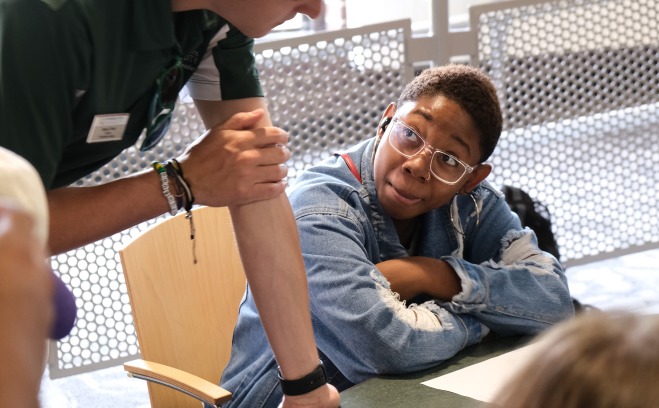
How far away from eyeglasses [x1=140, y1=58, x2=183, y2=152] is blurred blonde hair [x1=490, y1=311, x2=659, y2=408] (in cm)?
88

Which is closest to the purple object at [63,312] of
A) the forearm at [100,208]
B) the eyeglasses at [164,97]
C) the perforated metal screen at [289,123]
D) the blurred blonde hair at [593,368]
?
the blurred blonde hair at [593,368]

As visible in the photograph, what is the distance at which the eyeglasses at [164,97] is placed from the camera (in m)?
1.44

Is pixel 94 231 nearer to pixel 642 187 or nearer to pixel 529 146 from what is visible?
pixel 529 146

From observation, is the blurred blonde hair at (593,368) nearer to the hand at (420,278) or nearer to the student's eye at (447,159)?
the hand at (420,278)

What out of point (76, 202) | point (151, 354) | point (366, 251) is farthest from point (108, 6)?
point (151, 354)

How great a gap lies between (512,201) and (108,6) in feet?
5.58

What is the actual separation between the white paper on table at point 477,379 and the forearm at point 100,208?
56 cm

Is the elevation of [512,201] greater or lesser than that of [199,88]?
lesser

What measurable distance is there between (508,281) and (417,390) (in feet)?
1.24

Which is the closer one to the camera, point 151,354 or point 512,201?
point 151,354

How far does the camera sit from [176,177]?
58.4 inches

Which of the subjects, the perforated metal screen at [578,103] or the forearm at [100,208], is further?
the perforated metal screen at [578,103]

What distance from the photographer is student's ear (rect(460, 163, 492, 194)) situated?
1996 millimetres

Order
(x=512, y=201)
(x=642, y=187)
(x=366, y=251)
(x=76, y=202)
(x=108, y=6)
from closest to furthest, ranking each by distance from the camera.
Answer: (x=108, y=6)
(x=76, y=202)
(x=366, y=251)
(x=512, y=201)
(x=642, y=187)
